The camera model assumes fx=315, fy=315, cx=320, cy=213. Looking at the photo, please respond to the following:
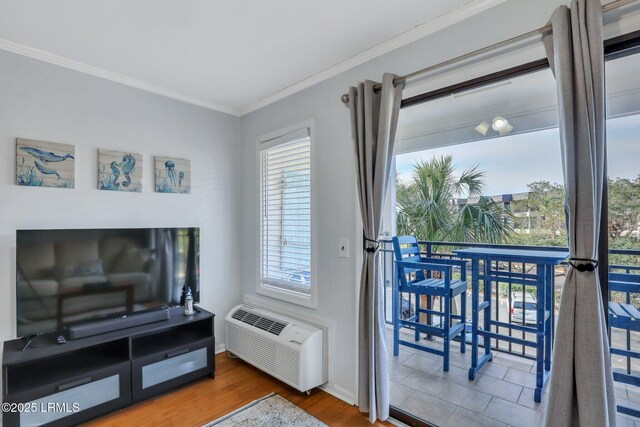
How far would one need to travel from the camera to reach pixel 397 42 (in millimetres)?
2059

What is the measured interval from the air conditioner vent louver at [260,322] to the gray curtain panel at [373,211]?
801 millimetres

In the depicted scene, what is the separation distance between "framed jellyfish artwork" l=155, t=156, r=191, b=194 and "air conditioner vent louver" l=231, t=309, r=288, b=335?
128 cm

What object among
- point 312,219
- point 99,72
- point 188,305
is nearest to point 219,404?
point 188,305

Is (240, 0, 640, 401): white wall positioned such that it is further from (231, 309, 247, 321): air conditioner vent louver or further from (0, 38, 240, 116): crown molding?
(0, 38, 240, 116): crown molding

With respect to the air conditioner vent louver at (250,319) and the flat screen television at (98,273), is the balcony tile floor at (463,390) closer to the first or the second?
the air conditioner vent louver at (250,319)

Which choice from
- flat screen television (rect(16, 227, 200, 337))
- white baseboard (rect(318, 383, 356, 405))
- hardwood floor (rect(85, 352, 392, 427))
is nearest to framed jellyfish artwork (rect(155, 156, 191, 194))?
flat screen television (rect(16, 227, 200, 337))

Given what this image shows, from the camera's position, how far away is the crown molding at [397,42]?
68.1 inches

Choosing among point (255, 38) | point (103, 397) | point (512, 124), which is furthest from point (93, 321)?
point (512, 124)

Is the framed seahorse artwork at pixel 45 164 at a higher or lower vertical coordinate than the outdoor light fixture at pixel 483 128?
lower

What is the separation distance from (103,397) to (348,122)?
2.56 metres

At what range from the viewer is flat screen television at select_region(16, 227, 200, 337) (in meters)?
2.05

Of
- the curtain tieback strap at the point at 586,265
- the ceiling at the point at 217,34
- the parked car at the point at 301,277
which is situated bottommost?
the parked car at the point at 301,277

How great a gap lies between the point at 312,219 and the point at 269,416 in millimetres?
1449

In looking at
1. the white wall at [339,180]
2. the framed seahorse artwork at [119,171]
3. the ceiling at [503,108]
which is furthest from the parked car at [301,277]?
the framed seahorse artwork at [119,171]
